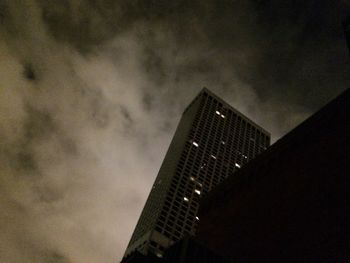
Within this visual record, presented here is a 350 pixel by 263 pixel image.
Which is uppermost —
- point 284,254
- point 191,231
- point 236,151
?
point 236,151

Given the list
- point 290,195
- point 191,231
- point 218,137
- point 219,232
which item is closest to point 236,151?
point 218,137

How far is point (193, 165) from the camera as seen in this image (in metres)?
101

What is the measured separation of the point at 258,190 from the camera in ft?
140

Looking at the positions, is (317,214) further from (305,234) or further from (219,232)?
(219,232)

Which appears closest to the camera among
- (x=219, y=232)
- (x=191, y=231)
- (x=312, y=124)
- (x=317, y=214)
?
(x=317, y=214)

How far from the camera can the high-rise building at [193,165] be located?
8525cm

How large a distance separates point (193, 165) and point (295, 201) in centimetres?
6512

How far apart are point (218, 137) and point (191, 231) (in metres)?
37.9

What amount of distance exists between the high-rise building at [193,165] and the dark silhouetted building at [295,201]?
2913cm

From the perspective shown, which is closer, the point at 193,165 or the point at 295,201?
the point at 295,201

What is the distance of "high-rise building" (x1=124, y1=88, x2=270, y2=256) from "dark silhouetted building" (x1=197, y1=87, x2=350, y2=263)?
95.6 feet

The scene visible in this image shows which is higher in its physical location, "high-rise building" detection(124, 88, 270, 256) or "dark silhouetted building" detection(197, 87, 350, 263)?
"high-rise building" detection(124, 88, 270, 256)

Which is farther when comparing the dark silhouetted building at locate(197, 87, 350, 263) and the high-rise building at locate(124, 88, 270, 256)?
the high-rise building at locate(124, 88, 270, 256)

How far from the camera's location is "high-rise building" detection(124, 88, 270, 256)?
85.2 meters
